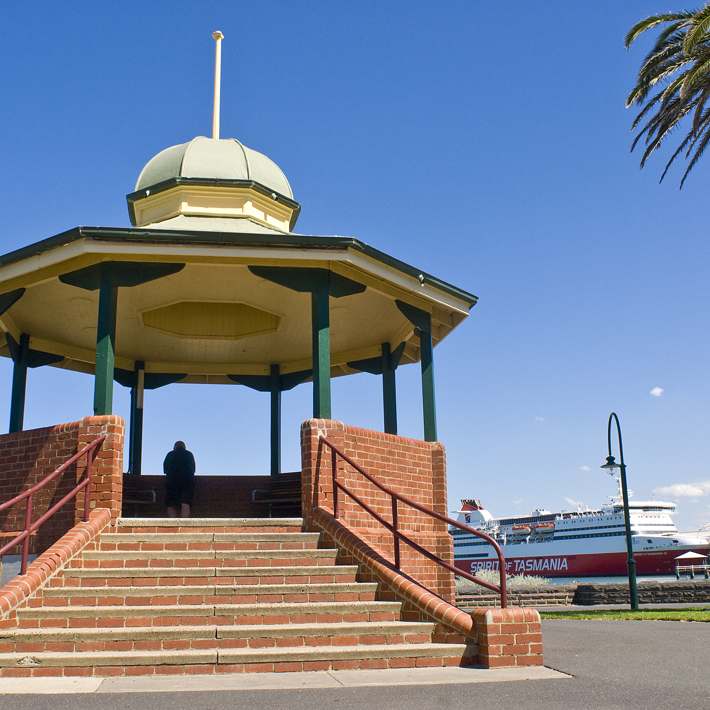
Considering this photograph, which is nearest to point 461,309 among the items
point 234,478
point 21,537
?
point 234,478

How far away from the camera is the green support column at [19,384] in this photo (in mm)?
11297

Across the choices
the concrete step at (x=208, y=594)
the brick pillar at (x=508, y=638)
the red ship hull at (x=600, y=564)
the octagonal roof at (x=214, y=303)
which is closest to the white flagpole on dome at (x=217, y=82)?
the octagonal roof at (x=214, y=303)

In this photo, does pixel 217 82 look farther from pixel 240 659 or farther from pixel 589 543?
pixel 589 543

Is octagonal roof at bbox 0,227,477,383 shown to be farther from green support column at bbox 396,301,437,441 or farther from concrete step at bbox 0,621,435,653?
concrete step at bbox 0,621,435,653

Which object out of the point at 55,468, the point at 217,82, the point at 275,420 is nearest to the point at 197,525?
the point at 55,468

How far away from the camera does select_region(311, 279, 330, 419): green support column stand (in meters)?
8.82

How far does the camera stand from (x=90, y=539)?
7.06 meters

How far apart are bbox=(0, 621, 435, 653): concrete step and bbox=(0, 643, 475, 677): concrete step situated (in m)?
0.10

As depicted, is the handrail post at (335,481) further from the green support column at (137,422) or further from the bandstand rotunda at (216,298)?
the green support column at (137,422)

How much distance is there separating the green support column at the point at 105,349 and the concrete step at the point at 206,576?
2.28 metres

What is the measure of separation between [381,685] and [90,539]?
350 cm

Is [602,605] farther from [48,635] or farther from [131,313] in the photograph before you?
[48,635]

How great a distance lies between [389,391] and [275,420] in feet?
9.01

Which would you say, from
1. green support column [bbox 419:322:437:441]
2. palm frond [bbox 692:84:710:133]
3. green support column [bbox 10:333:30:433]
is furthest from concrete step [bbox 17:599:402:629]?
palm frond [bbox 692:84:710:133]
